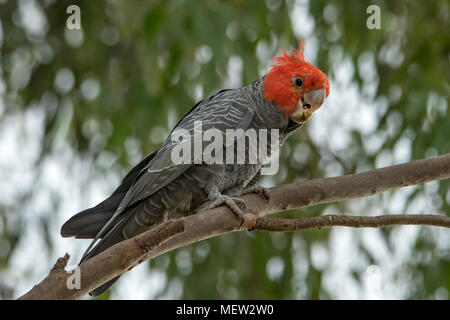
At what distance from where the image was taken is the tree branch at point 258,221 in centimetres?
121

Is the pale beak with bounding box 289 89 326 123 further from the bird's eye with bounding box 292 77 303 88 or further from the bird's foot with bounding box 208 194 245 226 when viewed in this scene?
the bird's foot with bounding box 208 194 245 226

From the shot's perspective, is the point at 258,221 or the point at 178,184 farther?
the point at 178,184

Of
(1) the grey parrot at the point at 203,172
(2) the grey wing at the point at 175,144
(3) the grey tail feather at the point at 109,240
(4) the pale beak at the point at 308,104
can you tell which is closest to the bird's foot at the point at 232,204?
(1) the grey parrot at the point at 203,172

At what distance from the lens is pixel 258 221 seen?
1.44 meters

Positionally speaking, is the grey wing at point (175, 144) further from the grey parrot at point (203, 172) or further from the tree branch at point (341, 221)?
the tree branch at point (341, 221)

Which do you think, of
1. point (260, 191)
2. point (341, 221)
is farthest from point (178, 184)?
point (341, 221)

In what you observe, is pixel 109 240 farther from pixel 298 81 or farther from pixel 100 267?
pixel 298 81

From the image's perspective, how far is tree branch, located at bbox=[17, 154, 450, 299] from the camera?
3.97 feet

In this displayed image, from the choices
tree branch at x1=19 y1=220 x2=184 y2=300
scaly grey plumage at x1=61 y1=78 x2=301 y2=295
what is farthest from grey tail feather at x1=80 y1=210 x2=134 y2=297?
tree branch at x1=19 y1=220 x2=184 y2=300

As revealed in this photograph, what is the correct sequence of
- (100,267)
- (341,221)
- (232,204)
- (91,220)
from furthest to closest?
(91,220) → (232,204) → (341,221) → (100,267)

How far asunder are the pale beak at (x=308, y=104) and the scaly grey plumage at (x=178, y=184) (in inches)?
1.8

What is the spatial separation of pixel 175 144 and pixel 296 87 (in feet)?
1.44

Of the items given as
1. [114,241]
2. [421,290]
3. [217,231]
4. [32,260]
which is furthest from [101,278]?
[421,290]

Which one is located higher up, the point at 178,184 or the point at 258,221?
the point at 178,184
